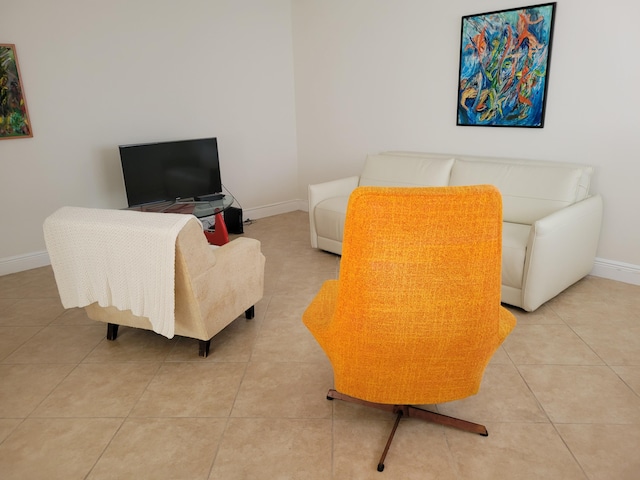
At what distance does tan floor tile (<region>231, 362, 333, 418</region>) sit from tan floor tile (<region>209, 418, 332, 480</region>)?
2.2 inches

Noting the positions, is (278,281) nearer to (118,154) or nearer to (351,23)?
(118,154)

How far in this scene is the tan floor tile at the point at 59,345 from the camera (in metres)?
2.57

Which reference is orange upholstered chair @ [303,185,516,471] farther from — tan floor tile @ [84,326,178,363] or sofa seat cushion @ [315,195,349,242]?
sofa seat cushion @ [315,195,349,242]

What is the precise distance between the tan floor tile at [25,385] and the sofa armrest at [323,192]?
2.20 m

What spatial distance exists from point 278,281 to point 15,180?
233 centimetres

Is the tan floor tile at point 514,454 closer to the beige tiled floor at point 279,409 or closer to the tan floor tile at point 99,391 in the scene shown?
the beige tiled floor at point 279,409

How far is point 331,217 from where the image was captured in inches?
152

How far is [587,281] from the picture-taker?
334 cm

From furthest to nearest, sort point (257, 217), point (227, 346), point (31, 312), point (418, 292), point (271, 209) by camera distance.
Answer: point (271, 209) < point (257, 217) < point (31, 312) < point (227, 346) < point (418, 292)

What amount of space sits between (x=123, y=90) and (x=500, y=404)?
12.8 feet

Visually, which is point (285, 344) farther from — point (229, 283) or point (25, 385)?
point (25, 385)

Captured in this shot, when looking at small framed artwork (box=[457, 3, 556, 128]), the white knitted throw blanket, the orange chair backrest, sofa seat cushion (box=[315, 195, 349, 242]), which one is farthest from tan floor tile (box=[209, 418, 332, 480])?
small framed artwork (box=[457, 3, 556, 128])

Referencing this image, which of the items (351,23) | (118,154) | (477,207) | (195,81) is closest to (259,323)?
(477,207)

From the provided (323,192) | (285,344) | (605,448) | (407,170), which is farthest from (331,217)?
(605,448)
